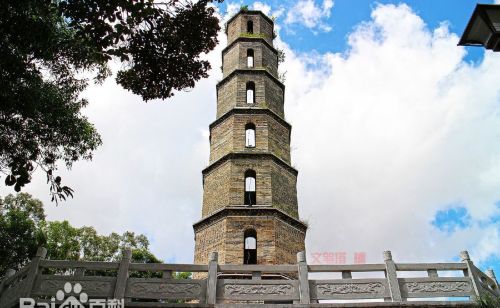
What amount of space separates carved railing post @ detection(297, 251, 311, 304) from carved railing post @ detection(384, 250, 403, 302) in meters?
1.67

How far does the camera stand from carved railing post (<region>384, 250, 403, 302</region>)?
873 cm

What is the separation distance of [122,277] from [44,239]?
41.0 ft

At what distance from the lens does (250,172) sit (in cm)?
1423

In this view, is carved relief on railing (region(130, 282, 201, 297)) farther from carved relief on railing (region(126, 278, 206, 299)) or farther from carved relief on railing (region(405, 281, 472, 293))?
carved relief on railing (region(405, 281, 472, 293))

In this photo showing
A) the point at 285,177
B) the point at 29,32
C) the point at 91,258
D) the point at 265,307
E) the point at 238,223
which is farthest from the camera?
the point at 91,258

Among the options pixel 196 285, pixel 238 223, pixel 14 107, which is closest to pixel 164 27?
pixel 14 107

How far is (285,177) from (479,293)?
6964 millimetres

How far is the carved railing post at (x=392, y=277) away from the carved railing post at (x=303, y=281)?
65.6 inches

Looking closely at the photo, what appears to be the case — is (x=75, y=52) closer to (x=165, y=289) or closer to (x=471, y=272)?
(x=165, y=289)

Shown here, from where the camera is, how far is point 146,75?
7453 millimetres

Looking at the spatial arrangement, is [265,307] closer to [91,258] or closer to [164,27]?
[164,27]
